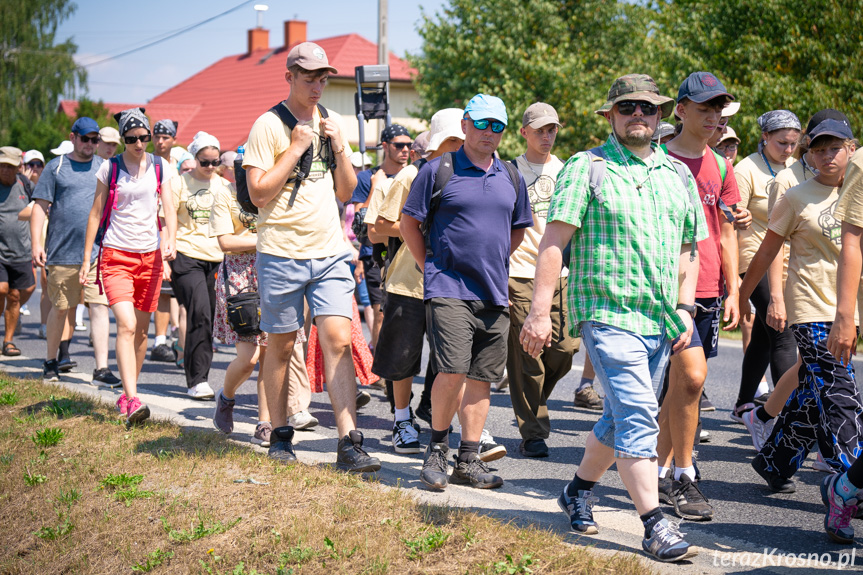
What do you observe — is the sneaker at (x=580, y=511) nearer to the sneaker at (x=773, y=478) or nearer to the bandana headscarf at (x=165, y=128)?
the sneaker at (x=773, y=478)

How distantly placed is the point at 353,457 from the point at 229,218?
7.48ft

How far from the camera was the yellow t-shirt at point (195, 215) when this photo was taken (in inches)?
330

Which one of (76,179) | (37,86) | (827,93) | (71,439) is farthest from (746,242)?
(37,86)

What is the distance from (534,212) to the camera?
245 inches

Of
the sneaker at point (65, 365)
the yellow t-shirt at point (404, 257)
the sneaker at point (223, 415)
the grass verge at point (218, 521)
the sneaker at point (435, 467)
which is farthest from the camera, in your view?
the sneaker at point (65, 365)

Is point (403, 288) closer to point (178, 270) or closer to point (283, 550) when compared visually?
point (283, 550)

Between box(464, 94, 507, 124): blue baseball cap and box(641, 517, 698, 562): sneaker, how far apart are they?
7.79 feet

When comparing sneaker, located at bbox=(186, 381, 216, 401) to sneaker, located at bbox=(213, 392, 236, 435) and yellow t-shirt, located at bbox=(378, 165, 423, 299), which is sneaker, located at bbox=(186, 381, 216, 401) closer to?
sneaker, located at bbox=(213, 392, 236, 435)

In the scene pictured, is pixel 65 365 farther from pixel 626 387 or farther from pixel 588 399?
pixel 626 387

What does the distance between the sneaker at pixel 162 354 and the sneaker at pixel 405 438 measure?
A: 189 inches

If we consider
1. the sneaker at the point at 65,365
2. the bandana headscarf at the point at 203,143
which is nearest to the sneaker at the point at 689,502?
the bandana headscarf at the point at 203,143

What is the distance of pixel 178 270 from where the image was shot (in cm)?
837

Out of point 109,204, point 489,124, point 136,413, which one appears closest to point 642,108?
point 489,124

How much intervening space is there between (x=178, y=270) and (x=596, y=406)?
4.05 meters
